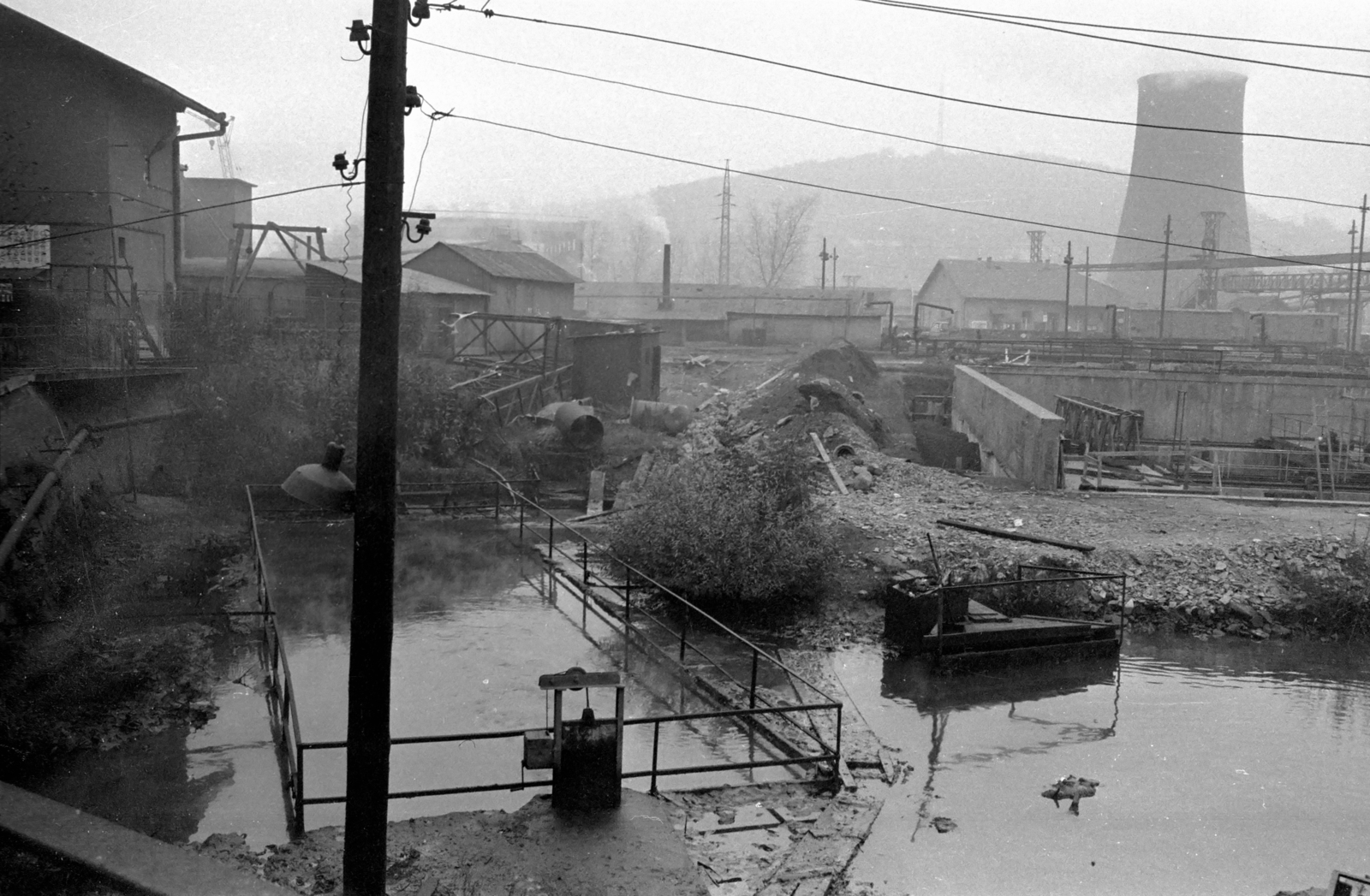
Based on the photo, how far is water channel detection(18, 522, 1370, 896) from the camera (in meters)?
7.75

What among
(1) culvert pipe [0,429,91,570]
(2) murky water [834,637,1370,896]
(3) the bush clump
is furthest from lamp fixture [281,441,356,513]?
(3) the bush clump

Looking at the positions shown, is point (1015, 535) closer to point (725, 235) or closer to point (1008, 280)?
point (1008, 280)

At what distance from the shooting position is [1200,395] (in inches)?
1284

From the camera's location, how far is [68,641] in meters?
9.62

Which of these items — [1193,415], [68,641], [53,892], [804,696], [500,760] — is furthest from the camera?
[1193,415]

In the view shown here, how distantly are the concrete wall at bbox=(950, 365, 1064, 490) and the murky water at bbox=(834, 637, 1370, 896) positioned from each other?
6.04 meters

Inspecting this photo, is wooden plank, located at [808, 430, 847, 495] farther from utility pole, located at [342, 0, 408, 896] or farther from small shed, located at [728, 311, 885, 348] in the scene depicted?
small shed, located at [728, 311, 885, 348]

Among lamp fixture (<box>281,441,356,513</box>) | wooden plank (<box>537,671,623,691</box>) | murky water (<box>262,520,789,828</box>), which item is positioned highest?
lamp fixture (<box>281,441,356,513</box>)

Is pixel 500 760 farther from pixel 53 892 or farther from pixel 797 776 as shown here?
pixel 53 892

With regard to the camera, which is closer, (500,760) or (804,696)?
(500,760)

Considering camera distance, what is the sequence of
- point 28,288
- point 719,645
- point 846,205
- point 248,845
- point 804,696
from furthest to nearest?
point 846,205 → point 28,288 → point 719,645 → point 804,696 → point 248,845

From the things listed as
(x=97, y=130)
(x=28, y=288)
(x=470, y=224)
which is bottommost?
(x=28, y=288)

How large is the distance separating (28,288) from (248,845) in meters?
12.8

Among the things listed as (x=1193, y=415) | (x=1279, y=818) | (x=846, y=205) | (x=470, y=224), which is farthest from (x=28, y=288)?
(x=846, y=205)
